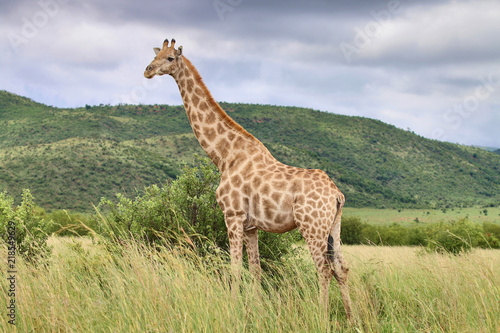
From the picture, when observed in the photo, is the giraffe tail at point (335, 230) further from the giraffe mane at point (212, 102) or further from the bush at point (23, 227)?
the bush at point (23, 227)

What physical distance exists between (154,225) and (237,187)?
12.1ft

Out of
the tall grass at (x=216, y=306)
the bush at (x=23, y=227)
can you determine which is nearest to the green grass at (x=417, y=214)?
the bush at (x=23, y=227)

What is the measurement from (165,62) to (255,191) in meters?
2.64

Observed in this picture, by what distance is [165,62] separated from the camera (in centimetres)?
717

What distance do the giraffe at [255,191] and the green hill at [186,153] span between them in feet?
145

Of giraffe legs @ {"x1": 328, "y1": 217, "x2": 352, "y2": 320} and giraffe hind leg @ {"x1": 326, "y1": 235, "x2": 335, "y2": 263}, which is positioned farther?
giraffe hind leg @ {"x1": 326, "y1": 235, "x2": 335, "y2": 263}

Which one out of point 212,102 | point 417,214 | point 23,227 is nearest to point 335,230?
point 212,102

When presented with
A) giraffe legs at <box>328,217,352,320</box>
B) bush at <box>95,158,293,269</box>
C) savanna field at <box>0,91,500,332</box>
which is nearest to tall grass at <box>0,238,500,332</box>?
savanna field at <box>0,91,500,332</box>

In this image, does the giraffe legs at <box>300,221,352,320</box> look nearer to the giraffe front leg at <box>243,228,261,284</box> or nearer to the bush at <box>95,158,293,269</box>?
the giraffe front leg at <box>243,228,261,284</box>

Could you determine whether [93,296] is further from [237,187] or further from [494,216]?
[494,216]

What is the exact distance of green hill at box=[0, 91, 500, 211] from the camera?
58.0 metres

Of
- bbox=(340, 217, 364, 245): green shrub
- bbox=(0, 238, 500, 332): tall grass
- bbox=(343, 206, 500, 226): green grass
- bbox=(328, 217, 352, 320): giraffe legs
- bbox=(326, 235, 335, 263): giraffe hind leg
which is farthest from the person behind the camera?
bbox=(343, 206, 500, 226): green grass

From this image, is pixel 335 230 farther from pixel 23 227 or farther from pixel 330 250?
pixel 23 227

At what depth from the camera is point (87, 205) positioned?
4922cm
